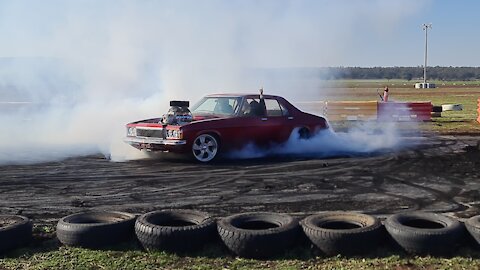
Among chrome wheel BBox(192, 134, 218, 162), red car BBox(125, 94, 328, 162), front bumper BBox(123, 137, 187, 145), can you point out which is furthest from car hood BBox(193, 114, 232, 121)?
front bumper BBox(123, 137, 187, 145)

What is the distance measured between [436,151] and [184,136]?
233 inches

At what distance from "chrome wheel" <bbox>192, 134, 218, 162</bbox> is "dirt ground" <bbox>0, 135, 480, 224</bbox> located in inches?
9.7

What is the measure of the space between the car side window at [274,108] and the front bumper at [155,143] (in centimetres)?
→ 224

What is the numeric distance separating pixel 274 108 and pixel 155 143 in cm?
276

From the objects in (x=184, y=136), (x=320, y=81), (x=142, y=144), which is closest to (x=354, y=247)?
(x=184, y=136)

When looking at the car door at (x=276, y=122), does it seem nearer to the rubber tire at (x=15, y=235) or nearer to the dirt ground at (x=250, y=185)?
the dirt ground at (x=250, y=185)

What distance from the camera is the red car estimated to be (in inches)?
415

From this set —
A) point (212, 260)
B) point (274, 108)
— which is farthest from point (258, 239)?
point (274, 108)

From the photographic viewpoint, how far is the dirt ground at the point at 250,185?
273 inches

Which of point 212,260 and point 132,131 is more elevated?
point 132,131

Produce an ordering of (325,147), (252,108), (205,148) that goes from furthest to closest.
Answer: (325,147), (252,108), (205,148)

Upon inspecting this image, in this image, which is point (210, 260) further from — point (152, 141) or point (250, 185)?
point (152, 141)

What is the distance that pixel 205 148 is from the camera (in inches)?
424

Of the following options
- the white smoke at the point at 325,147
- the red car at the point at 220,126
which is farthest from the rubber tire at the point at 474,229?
the white smoke at the point at 325,147
